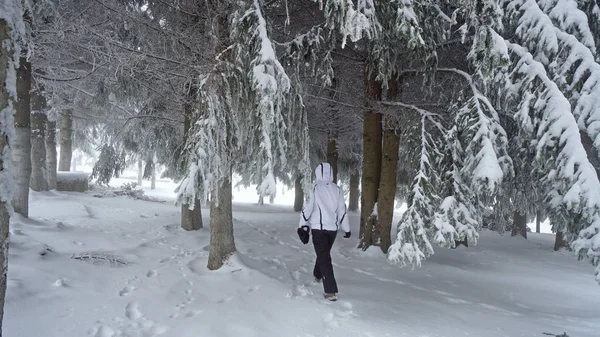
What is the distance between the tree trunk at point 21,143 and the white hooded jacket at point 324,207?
4.91m

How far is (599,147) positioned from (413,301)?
294 centimetres

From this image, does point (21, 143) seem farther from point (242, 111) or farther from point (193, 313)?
point (193, 313)

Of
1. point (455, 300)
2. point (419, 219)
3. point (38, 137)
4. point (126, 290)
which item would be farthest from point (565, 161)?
point (38, 137)

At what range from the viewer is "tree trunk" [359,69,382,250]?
26.8 ft

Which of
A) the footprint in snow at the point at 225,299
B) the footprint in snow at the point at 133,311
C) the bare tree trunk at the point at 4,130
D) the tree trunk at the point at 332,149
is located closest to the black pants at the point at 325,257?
the footprint in snow at the point at 225,299

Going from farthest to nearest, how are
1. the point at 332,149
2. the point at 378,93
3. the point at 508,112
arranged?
the point at 332,149 < the point at 378,93 < the point at 508,112

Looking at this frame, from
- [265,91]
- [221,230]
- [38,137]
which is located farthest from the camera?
[38,137]

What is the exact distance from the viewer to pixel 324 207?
5.01 m

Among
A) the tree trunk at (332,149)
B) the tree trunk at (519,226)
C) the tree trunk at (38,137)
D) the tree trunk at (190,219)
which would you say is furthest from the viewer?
the tree trunk at (519,226)

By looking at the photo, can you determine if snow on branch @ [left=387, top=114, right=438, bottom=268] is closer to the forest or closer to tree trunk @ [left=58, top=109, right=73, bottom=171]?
the forest

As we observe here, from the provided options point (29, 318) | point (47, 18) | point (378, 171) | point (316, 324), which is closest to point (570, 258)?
point (378, 171)

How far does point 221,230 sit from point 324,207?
1.56 m

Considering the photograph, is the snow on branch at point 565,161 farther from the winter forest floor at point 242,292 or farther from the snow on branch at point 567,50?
the winter forest floor at point 242,292

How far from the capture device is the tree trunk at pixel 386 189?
7945 mm
